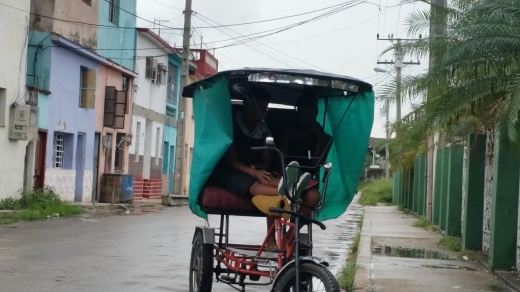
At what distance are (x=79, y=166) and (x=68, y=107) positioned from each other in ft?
7.69

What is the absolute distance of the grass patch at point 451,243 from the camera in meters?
14.5

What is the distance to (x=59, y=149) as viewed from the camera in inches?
1147

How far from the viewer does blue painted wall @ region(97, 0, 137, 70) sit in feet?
105

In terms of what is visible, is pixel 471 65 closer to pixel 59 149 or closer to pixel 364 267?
pixel 364 267

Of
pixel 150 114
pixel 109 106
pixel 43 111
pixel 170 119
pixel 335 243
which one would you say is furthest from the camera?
pixel 170 119

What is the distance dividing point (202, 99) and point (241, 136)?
1.92ft

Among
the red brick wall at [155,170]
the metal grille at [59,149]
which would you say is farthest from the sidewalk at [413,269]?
the red brick wall at [155,170]

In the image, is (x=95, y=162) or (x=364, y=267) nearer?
(x=364, y=267)

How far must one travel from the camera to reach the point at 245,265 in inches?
303

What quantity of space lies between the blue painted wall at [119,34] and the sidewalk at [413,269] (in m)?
17.9

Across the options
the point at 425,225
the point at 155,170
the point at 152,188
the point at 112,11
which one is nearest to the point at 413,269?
the point at 425,225

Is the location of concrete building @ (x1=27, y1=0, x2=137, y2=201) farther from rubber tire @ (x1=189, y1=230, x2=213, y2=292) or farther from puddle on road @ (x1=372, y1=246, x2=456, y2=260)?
rubber tire @ (x1=189, y1=230, x2=213, y2=292)

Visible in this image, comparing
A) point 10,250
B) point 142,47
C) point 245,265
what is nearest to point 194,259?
point 245,265

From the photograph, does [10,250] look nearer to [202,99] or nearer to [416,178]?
[202,99]
